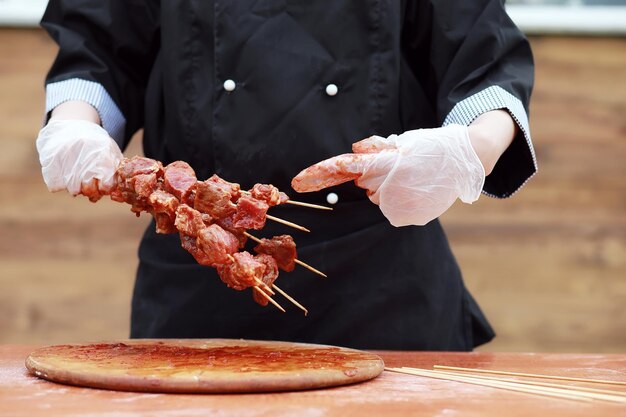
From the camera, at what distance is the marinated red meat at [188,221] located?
5.95 feet

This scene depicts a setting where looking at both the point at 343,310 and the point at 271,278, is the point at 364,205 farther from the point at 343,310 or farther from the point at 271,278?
the point at 271,278

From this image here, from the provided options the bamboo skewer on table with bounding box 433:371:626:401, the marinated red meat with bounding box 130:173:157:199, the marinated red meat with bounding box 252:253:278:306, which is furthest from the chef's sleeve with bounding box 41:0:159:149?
the bamboo skewer on table with bounding box 433:371:626:401

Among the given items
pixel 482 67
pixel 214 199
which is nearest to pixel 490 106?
pixel 482 67

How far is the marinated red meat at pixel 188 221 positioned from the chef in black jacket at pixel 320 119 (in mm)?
360

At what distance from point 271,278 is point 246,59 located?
0.59 metres

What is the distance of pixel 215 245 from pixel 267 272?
14 cm

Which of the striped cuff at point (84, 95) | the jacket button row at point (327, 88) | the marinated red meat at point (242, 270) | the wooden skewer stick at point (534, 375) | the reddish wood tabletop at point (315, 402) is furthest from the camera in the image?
the striped cuff at point (84, 95)

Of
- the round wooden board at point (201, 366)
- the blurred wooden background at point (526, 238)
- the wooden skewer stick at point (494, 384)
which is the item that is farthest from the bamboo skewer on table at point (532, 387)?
the blurred wooden background at point (526, 238)

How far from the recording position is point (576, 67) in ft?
11.1

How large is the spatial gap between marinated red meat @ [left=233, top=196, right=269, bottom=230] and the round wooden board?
0.86 ft

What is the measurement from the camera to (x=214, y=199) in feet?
5.97

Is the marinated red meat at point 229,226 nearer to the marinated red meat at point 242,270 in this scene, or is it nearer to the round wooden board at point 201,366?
the marinated red meat at point 242,270

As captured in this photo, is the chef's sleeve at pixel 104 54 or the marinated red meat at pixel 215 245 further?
the chef's sleeve at pixel 104 54

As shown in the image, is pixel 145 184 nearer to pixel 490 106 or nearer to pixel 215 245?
pixel 215 245
